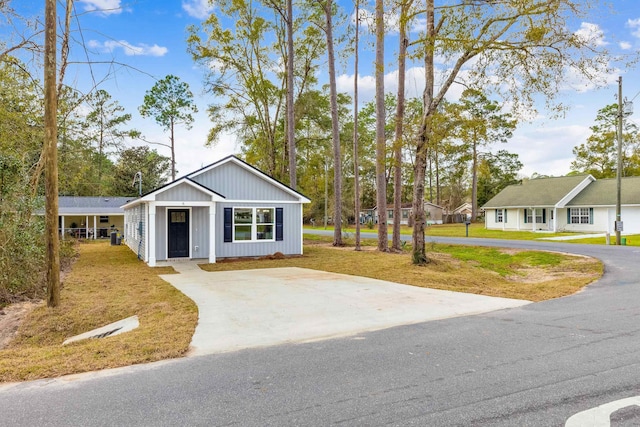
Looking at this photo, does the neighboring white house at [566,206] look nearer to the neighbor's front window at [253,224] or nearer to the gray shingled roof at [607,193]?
the gray shingled roof at [607,193]

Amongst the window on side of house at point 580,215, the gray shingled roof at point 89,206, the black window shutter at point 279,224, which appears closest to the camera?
the black window shutter at point 279,224

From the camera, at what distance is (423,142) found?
1227 centimetres

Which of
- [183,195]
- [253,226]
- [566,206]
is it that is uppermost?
[183,195]

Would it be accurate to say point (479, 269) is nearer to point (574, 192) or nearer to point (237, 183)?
point (237, 183)

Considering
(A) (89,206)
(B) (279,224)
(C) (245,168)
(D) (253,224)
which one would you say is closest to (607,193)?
(B) (279,224)

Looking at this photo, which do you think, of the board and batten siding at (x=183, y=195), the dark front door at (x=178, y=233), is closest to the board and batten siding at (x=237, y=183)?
the board and batten siding at (x=183, y=195)

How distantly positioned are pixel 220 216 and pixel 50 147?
8017 mm

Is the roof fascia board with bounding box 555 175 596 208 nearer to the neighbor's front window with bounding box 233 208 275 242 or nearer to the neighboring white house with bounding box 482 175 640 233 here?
the neighboring white house with bounding box 482 175 640 233

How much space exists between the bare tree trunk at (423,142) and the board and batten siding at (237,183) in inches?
221

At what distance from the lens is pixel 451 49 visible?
38.3ft

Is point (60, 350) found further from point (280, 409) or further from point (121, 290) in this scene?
point (121, 290)

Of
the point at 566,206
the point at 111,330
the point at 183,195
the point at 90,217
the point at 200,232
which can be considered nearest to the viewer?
the point at 111,330

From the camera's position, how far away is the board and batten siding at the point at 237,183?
49.1 ft

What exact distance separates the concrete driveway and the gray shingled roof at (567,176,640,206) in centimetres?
2501
